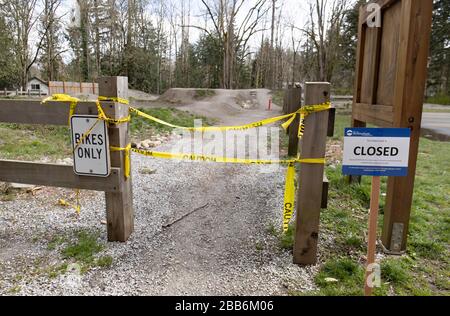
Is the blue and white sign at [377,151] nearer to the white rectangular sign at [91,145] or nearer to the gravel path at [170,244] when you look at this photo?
the gravel path at [170,244]

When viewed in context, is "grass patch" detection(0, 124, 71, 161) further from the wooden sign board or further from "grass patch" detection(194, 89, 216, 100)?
"grass patch" detection(194, 89, 216, 100)

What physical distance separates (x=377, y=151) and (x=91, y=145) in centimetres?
253

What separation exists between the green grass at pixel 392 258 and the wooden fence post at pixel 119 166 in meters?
2.00

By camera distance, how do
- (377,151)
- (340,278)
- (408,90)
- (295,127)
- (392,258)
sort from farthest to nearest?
(295,127), (392,258), (408,90), (340,278), (377,151)

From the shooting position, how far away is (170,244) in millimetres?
3398

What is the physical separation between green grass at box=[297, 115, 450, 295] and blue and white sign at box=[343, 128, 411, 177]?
1030 millimetres

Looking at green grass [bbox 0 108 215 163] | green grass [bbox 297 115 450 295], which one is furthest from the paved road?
green grass [bbox 0 108 215 163]

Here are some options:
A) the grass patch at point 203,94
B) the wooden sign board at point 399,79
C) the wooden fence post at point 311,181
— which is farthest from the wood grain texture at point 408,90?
the grass patch at point 203,94

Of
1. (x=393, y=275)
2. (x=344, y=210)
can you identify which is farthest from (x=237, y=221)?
(x=393, y=275)

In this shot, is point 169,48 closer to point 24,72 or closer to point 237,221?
point 24,72

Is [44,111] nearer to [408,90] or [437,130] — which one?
[408,90]

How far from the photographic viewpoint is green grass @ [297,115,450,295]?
106 inches

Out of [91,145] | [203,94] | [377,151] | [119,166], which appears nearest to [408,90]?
[377,151]

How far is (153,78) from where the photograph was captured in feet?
139
